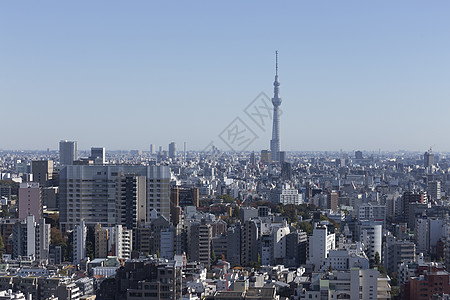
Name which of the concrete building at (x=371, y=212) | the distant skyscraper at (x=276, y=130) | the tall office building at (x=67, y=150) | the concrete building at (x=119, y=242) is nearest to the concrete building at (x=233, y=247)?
the concrete building at (x=119, y=242)

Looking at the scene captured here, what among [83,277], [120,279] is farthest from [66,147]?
[120,279]

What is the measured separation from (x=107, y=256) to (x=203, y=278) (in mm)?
3322

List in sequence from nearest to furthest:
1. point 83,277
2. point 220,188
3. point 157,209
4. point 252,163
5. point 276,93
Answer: point 83,277 → point 157,209 → point 220,188 → point 252,163 → point 276,93

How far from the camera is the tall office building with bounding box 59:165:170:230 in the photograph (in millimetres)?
18484

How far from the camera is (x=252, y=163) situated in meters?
52.7

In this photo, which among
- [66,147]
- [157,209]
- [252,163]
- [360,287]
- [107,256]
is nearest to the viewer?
[360,287]

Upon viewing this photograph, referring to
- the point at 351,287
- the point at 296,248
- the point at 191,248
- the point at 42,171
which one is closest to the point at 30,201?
the point at 191,248

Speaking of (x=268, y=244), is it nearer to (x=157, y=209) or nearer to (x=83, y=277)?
(x=157, y=209)

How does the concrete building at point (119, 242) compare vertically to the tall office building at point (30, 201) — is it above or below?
below

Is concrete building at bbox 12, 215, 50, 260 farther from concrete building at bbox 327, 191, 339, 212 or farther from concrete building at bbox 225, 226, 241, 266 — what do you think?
concrete building at bbox 327, 191, 339, 212

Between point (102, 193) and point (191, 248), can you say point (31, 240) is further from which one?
point (102, 193)

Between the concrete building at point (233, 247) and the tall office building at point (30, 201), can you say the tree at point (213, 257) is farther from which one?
the tall office building at point (30, 201)

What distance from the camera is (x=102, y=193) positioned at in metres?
18.8

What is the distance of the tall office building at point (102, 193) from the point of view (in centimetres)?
1848
